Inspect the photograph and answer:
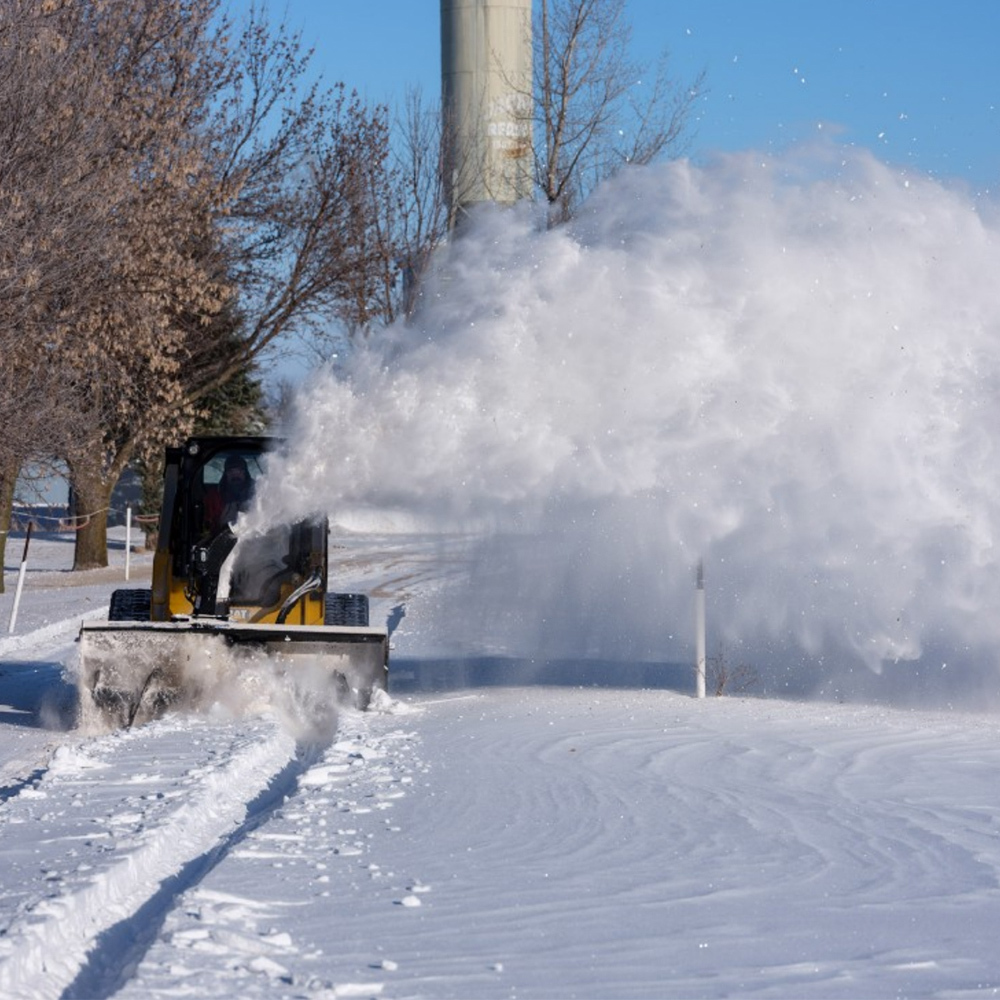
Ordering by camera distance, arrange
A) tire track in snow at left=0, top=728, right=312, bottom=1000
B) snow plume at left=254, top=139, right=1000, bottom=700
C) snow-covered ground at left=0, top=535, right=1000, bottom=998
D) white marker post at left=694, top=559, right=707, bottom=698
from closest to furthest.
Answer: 1. tire track in snow at left=0, top=728, right=312, bottom=1000
2. snow-covered ground at left=0, top=535, right=1000, bottom=998
3. snow plume at left=254, top=139, right=1000, bottom=700
4. white marker post at left=694, top=559, right=707, bottom=698

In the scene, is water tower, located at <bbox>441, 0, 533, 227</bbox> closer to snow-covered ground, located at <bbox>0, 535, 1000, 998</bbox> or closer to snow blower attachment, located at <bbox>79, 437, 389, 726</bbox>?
snow blower attachment, located at <bbox>79, 437, 389, 726</bbox>

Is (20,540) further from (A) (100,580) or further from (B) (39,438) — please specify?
(B) (39,438)

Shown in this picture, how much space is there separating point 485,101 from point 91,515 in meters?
13.1

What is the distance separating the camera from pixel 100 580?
28.6 metres

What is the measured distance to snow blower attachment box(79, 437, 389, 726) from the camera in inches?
443

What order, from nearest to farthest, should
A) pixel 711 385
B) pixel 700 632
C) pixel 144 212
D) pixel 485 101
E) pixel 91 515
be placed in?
pixel 711 385, pixel 700 632, pixel 144 212, pixel 91 515, pixel 485 101

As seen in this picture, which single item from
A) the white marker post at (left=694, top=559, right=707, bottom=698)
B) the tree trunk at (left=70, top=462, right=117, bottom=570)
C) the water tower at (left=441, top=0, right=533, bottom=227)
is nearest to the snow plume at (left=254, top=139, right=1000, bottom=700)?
the white marker post at (left=694, top=559, right=707, bottom=698)

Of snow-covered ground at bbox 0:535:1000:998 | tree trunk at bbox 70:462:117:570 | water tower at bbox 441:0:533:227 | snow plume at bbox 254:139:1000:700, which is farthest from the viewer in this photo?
water tower at bbox 441:0:533:227

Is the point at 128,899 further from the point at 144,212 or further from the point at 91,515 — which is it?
the point at 91,515

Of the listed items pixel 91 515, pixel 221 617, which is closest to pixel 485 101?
pixel 91 515

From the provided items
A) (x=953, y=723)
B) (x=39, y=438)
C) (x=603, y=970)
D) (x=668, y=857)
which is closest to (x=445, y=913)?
(x=603, y=970)

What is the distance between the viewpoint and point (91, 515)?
1183 inches

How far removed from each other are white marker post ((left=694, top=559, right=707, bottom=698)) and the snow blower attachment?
2.58m

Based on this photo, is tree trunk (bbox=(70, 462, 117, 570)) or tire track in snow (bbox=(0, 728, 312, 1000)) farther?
tree trunk (bbox=(70, 462, 117, 570))
